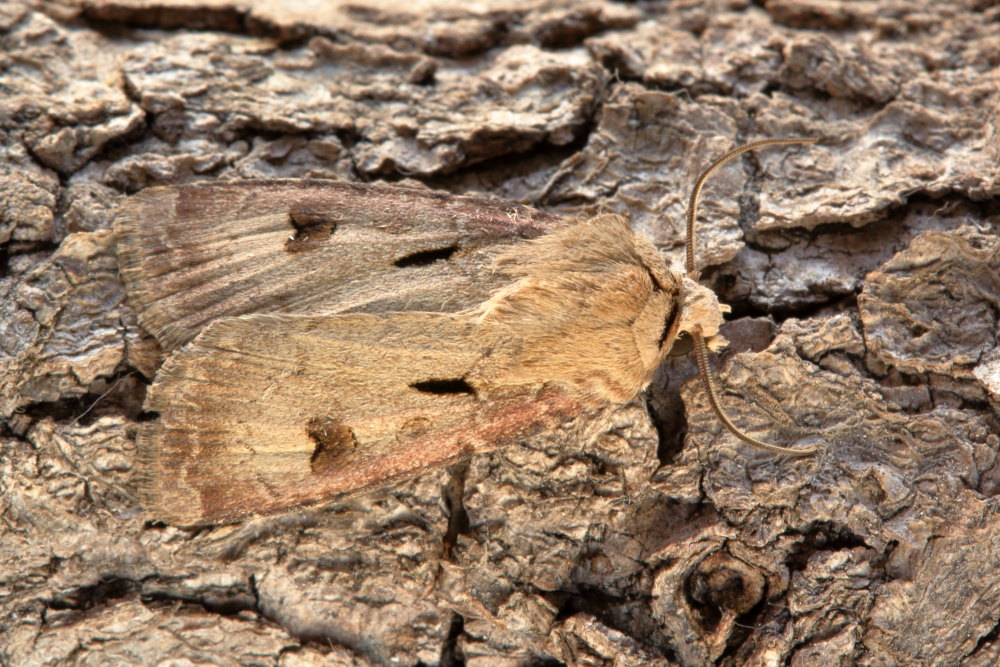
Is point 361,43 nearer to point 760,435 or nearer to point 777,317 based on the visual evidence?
point 777,317

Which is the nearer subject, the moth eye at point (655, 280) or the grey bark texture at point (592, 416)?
the grey bark texture at point (592, 416)

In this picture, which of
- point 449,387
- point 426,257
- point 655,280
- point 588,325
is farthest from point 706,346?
point 426,257

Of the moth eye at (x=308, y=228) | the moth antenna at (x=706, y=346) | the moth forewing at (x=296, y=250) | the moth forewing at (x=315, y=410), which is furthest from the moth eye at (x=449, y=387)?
A: the moth antenna at (x=706, y=346)

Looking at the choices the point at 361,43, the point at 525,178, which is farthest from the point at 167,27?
the point at 525,178

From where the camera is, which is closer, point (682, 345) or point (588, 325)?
point (588, 325)

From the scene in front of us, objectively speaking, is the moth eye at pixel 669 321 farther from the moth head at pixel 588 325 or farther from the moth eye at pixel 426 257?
the moth eye at pixel 426 257

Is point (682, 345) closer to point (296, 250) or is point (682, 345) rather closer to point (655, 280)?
point (655, 280)
